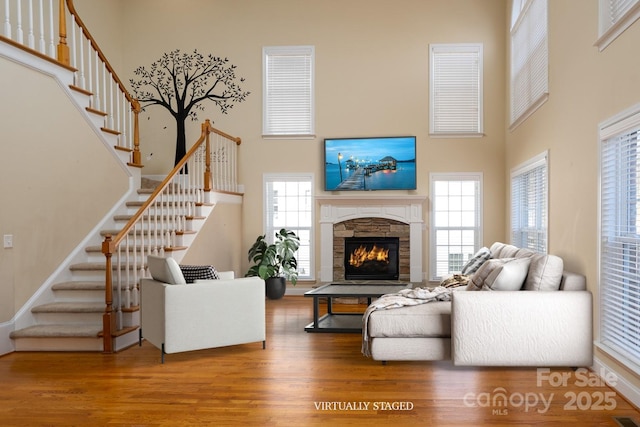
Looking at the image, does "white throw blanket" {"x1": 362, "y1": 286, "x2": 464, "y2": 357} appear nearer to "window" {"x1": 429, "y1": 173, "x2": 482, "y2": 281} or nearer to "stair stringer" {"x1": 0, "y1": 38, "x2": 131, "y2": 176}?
"window" {"x1": 429, "y1": 173, "x2": 482, "y2": 281}

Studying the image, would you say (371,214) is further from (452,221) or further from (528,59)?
(528,59)

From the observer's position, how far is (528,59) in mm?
7363

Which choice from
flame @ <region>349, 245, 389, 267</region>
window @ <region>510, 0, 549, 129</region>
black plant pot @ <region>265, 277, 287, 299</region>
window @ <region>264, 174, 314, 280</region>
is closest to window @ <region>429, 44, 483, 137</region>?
window @ <region>510, 0, 549, 129</region>

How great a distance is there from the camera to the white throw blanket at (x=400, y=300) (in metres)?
4.96

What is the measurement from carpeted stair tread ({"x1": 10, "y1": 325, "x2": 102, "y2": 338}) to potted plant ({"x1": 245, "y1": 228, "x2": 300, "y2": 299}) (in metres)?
3.35

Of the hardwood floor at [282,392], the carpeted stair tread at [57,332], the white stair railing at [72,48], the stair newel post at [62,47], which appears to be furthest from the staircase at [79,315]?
the stair newel post at [62,47]

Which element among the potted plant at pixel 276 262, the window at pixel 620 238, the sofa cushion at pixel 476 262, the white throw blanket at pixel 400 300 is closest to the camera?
the window at pixel 620 238

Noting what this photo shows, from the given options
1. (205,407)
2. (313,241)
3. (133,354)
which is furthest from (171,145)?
(205,407)

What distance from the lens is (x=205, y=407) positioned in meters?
3.89

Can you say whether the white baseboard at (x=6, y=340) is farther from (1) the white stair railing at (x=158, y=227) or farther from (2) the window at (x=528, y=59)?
(2) the window at (x=528, y=59)

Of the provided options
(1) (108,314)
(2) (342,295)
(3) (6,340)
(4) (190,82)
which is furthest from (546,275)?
(4) (190,82)

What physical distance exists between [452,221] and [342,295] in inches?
144

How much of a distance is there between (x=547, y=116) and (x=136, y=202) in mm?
5250

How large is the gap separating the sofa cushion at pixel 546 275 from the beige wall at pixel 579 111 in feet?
0.78
